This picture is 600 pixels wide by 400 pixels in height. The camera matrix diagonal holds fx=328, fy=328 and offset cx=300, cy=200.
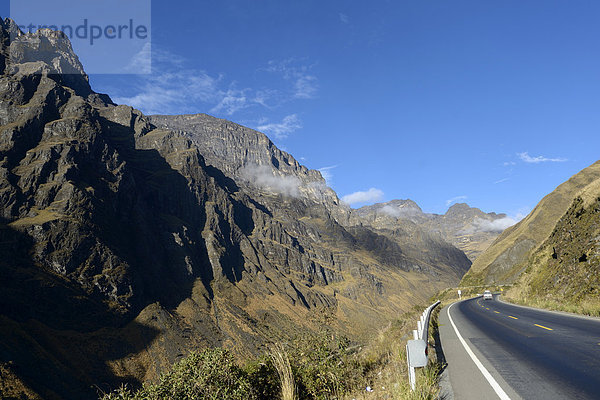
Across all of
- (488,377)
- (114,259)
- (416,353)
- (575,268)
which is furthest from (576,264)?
(114,259)

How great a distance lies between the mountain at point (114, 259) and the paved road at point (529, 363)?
12.1ft

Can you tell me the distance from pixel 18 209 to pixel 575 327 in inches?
3945

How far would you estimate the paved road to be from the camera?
634 cm

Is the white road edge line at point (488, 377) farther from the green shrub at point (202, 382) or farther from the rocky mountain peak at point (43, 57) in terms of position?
the rocky mountain peak at point (43, 57)

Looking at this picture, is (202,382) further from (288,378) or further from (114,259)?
(114,259)

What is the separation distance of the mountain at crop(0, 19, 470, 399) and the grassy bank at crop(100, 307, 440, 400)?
0.53m

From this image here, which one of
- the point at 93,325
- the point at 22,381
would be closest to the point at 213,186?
the point at 93,325

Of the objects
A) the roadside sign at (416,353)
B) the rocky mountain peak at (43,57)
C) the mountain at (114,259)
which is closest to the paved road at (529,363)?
the roadside sign at (416,353)

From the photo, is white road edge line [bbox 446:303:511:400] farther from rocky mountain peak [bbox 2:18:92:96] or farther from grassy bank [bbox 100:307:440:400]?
rocky mountain peak [bbox 2:18:92:96]

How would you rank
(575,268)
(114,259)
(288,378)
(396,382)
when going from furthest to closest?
1. (114,259)
2. (575,268)
3. (396,382)
4. (288,378)

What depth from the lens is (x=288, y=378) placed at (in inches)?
252

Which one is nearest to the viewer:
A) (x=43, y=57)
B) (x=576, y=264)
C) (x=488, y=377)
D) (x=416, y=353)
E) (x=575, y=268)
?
(x=416, y=353)

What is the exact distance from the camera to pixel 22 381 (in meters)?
40.1

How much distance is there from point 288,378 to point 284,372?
0.13 m
